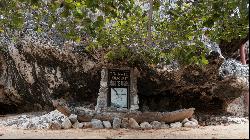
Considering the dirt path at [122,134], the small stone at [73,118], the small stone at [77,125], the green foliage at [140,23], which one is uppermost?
the green foliage at [140,23]

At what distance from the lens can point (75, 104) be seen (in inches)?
506

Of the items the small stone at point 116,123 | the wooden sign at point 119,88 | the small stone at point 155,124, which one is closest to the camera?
the small stone at point 116,123

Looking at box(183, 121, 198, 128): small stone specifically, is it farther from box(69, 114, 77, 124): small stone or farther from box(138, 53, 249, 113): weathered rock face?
box(69, 114, 77, 124): small stone

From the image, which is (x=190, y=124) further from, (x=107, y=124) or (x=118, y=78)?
(x=118, y=78)

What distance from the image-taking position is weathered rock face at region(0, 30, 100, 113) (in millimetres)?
11945

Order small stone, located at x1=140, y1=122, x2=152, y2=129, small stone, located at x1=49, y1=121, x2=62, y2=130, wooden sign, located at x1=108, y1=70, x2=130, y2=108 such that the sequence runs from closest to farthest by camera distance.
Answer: small stone, located at x1=49, y1=121, x2=62, y2=130 < small stone, located at x1=140, y1=122, x2=152, y2=129 < wooden sign, located at x1=108, y1=70, x2=130, y2=108

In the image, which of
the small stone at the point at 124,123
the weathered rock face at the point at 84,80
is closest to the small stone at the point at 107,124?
the small stone at the point at 124,123

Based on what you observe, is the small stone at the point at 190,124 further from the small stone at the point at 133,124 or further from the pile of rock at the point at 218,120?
the small stone at the point at 133,124

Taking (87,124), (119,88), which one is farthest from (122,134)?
(119,88)

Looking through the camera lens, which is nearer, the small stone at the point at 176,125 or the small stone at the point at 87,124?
the small stone at the point at 87,124

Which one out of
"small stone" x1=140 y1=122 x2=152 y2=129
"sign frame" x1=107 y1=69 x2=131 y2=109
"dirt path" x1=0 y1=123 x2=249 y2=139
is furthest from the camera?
"sign frame" x1=107 y1=69 x2=131 y2=109

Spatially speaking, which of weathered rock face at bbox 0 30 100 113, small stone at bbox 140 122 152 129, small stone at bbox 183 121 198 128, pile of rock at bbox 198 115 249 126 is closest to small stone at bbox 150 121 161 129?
small stone at bbox 140 122 152 129

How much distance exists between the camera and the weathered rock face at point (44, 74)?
11945mm

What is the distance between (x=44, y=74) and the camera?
496 inches
